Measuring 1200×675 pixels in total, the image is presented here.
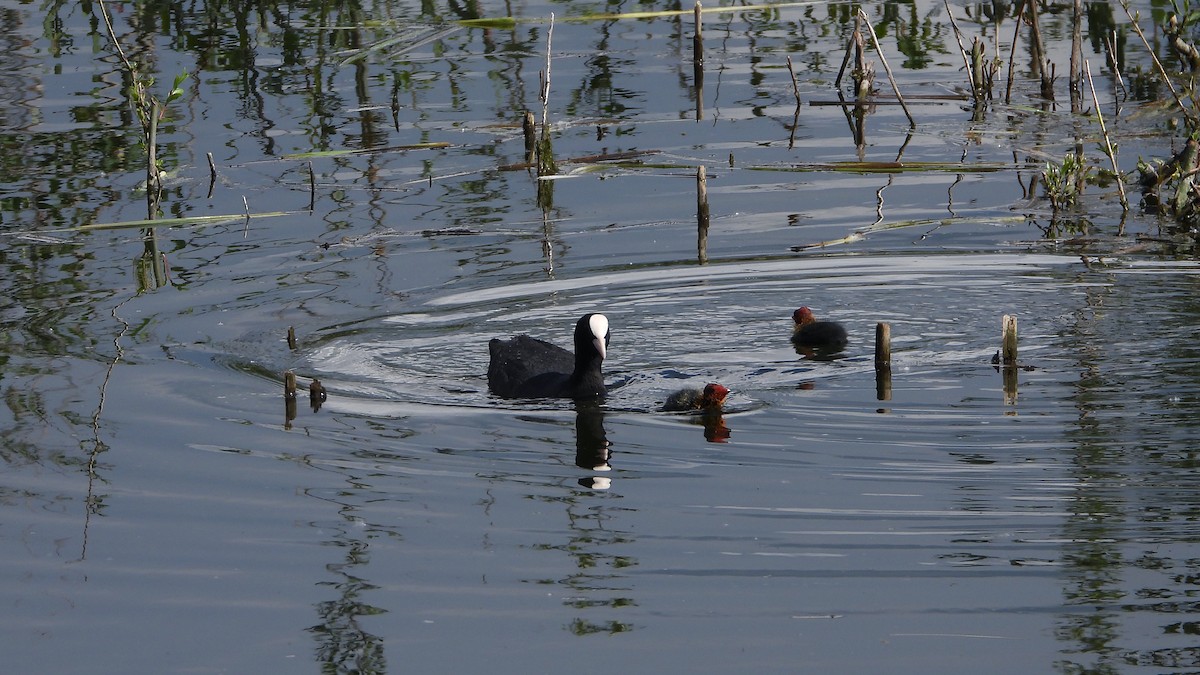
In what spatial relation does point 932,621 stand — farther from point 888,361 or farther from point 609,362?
point 609,362

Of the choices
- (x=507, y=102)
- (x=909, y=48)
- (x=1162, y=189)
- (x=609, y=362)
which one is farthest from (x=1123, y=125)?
(x=609, y=362)

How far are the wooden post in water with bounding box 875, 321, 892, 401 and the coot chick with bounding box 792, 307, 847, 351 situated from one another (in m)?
0.34

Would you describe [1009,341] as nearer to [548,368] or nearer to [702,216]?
[548,368]

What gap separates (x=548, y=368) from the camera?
8055 millimetres

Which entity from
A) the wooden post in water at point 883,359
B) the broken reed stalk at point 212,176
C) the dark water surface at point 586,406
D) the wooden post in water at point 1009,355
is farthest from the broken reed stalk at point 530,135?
the wooden post in water at point 1009,355

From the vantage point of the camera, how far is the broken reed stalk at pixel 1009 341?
24.9ft

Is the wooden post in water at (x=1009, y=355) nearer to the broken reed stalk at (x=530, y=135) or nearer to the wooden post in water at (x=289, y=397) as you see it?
the wooden post in water at (x=289, y=397)

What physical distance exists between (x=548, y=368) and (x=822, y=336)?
1.37 meters

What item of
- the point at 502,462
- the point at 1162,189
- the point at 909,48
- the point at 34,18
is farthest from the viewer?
the point at 34,18

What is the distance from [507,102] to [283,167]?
7.74 ft

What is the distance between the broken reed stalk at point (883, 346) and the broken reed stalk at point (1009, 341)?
52cm

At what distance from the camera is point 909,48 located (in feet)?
49.9

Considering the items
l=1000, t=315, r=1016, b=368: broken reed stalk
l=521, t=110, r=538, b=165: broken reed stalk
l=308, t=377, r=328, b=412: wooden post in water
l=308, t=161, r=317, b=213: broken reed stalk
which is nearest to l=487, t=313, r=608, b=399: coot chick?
l=308, t=377, r=328, b=412: wooden post in water

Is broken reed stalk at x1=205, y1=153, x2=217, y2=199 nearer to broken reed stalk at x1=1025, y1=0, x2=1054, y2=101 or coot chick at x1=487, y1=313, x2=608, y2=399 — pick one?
coot chick at x1=487, y1=313, x2=608, y2=399
